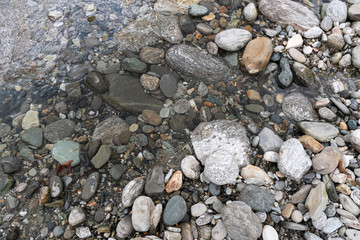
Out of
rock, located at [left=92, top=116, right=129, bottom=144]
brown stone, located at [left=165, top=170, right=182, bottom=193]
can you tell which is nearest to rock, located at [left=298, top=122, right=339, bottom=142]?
brown stone, located at [left=165, top=170, right=182, bottom=193]

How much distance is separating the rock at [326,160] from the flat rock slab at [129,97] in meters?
1.67

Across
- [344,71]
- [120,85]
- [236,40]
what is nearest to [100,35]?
[120,85]

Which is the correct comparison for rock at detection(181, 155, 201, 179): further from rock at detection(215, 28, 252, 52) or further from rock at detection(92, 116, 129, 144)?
rock at detection(215, 28, 252, 52)

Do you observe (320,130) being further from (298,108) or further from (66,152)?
(66,152)

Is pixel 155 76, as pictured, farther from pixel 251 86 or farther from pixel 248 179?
pixel 248 179

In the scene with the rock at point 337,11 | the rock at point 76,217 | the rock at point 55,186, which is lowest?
the rock at point 76,217

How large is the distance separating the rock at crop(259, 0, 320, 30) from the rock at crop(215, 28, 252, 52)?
577mm

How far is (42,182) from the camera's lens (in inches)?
103

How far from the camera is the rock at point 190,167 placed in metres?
2.53

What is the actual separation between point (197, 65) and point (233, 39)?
1.85 ft

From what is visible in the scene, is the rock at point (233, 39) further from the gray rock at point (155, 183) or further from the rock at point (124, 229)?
the rock at point (124, 229)

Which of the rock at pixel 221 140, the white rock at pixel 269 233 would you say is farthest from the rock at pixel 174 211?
the white rock at pixel 269 233

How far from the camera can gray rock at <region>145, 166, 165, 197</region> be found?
7.98ft

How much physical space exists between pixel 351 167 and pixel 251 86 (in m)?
1.32
